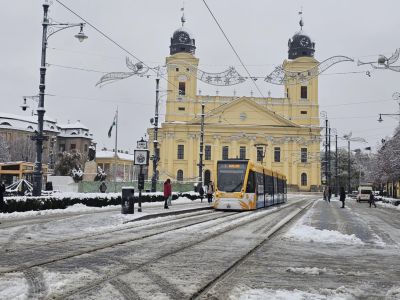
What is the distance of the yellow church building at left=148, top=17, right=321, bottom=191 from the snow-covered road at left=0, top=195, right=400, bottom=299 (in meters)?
83.6

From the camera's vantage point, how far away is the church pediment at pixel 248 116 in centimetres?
9812

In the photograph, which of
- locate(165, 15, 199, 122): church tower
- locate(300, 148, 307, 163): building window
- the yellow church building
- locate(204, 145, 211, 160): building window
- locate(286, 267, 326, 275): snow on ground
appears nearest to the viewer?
locate(286, 267, 326, 275): snow on ground

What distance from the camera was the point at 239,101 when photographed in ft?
321

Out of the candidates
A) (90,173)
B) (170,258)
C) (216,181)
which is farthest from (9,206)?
(90,173)

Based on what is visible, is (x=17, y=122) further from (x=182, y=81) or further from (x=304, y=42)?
(x=304, y=42)

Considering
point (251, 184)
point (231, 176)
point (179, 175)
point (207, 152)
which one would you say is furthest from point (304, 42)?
point (231, 176)

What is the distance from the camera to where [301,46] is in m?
95.2

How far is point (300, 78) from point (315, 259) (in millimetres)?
16592

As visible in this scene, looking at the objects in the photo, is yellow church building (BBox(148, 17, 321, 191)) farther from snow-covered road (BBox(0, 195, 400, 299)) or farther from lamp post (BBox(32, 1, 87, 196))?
snow-covered road (BBox(0, 195, 400, 299))

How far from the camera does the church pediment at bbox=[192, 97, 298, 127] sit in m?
98.1

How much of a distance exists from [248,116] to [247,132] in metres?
3.15

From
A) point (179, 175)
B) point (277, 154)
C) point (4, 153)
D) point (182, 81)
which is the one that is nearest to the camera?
point (4, 153)

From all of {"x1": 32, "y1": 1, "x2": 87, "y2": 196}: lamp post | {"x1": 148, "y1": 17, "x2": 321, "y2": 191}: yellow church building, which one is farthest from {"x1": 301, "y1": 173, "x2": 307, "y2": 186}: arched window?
{"x1": 32, "y1": 1, "x2": 87, "y2": 196}: lamp post

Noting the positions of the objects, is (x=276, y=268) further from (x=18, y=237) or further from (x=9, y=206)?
(x=9, y=206)
